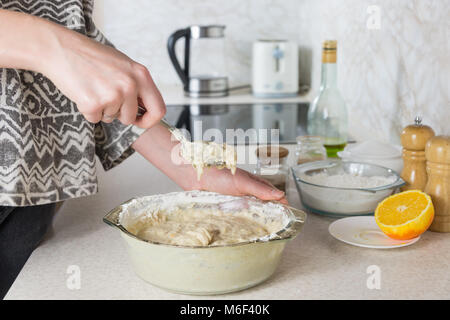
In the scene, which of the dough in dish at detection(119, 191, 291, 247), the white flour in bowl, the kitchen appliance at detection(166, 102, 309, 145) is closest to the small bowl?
the white flour in bowl

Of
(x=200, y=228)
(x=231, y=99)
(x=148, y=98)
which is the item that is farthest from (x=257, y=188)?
(x=231, y=99)

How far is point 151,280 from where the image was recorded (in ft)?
2.55

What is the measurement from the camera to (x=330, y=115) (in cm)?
147

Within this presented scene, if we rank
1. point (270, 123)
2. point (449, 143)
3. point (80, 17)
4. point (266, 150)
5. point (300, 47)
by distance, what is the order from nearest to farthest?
point (449, 143) → point (80, 17) → point (266, 150) → point (270, 123) → point (300, 47)

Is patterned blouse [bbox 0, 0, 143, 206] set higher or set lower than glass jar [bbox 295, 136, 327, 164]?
higher

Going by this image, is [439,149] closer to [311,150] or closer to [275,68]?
[311,150]

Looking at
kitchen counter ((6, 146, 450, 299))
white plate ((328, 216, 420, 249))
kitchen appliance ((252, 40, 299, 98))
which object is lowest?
kitchen counter ((6, 146, 450, 299))

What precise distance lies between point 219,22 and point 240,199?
179 centimetres

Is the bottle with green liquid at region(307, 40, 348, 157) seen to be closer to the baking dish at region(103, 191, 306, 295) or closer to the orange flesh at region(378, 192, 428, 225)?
the orange flesh at region(378, 192, 428, 225)

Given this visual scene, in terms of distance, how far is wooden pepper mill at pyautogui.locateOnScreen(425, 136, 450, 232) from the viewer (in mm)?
927

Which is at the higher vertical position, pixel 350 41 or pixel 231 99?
pixel 350 41

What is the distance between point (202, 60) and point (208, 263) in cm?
200
